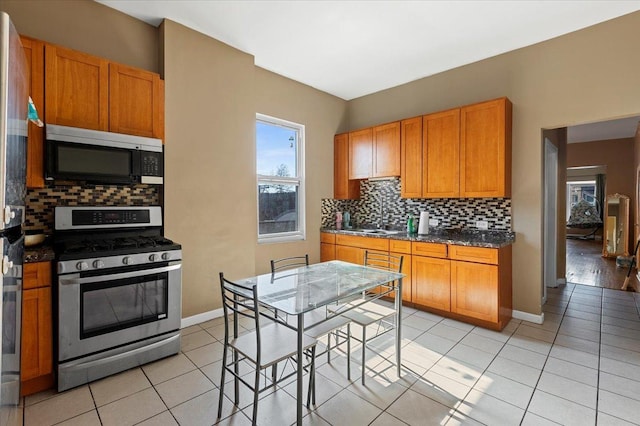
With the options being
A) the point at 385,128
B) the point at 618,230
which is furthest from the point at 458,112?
the point at 618,230

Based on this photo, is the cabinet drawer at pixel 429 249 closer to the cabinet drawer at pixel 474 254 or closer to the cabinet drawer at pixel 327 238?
the cabinet drawer at pixel 474 254

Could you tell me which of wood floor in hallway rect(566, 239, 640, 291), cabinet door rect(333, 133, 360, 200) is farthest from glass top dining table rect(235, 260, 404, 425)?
wood floor in hallway rect(566, 239, 640, 291)

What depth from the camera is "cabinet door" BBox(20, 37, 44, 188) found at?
223 cm

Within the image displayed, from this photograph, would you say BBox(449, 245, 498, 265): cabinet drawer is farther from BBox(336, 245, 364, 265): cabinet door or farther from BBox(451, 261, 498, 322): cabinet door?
BBox(336, 245, 364, 265): cabinet door

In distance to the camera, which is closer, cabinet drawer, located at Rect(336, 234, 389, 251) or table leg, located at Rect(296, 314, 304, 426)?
table leg, located at Rect(296, 314, 304, 426)

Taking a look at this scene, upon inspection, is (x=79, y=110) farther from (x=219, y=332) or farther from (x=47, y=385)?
(x=219, y=332)

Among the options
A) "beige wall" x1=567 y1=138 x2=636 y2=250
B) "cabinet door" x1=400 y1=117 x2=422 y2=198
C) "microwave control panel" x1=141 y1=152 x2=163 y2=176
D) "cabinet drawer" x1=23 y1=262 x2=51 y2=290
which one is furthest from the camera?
"beige wall" x1=567 y1=138 x2=636 y2=250

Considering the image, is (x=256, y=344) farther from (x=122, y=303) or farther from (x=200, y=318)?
(x=200, y=318)

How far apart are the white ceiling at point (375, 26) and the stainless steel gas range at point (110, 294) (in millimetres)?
1982

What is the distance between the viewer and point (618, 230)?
278 inches

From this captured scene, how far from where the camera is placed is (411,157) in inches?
158

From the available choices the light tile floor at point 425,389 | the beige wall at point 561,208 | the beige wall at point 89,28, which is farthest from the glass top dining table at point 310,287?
the beige wall at point 561,208

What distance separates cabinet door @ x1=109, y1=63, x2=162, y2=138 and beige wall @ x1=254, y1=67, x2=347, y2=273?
138cm

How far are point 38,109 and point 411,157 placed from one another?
3.70m
